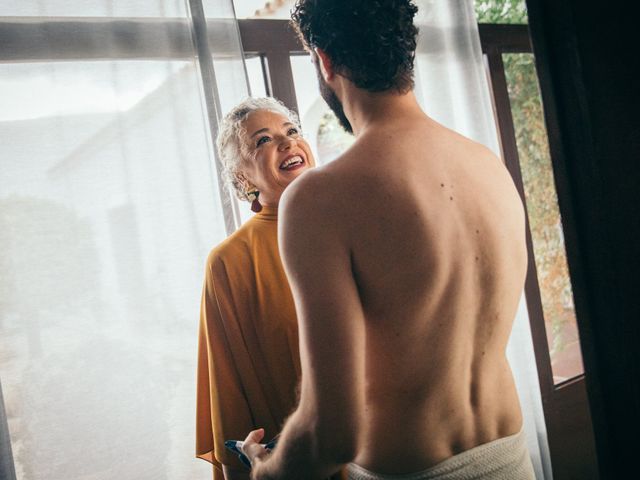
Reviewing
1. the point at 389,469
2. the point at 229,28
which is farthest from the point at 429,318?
the point at 229,28

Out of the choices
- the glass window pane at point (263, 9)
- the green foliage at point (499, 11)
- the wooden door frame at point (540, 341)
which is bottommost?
the wooden door frame at point (540, 341)

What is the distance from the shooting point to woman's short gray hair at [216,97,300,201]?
1589mm

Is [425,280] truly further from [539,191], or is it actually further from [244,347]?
[539,191]

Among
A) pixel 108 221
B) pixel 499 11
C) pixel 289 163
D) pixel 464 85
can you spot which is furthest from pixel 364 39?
pixel 499 11

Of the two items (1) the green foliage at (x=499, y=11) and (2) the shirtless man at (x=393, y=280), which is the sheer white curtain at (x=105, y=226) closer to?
(2) the shirtless man at (x=393, y=280)

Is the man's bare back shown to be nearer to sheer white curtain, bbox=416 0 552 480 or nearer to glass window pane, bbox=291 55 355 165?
glass window pane, bbox=291 55 355 165

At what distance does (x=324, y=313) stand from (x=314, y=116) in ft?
5.33

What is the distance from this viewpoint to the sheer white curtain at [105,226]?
5.26 feet

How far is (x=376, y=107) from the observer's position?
0.90 meters

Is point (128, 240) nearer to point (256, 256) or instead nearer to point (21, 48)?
point (256, 256)

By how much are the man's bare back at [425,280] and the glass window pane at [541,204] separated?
1.96m

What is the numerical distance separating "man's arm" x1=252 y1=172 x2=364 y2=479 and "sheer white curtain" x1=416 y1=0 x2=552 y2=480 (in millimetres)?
1682

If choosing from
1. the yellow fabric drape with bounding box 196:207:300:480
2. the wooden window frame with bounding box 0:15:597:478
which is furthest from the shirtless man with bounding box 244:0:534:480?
the wooden window frame with bounding box 0:15:597:478

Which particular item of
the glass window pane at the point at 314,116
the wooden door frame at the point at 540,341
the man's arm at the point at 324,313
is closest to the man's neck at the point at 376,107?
the man's arm at the point at 324,313
